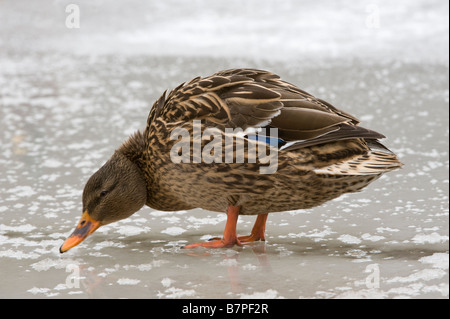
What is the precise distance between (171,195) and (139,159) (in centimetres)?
27

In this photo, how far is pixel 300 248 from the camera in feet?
11.4

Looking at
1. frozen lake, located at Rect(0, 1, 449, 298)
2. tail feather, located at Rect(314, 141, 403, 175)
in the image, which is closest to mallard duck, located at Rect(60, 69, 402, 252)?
tail feather, located at Rect(314, 141, 403, 175)

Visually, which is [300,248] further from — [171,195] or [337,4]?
[337,4]

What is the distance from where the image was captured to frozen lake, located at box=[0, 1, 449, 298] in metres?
3.07

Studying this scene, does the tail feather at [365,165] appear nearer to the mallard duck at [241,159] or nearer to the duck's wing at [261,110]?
the mallard duck at [241,159]

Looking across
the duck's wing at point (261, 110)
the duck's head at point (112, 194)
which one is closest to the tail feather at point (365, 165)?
the duck's wing at point (261, 110)

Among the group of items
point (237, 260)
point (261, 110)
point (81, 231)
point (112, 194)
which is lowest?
point (237, 260)

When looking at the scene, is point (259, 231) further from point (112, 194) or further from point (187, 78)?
A: point (187, 78)

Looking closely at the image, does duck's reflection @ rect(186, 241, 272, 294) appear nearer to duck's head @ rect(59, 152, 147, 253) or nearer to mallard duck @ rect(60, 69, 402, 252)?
mallard duck @ rect(60, 69, 402, 252)

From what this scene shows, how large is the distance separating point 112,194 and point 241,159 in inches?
29.9

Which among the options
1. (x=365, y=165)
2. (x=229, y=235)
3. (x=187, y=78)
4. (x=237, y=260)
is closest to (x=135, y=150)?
(x=229, y=235)

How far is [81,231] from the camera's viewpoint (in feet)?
11.6

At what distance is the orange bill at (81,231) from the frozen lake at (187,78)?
68 mm

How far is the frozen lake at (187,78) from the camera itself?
10.1ft
